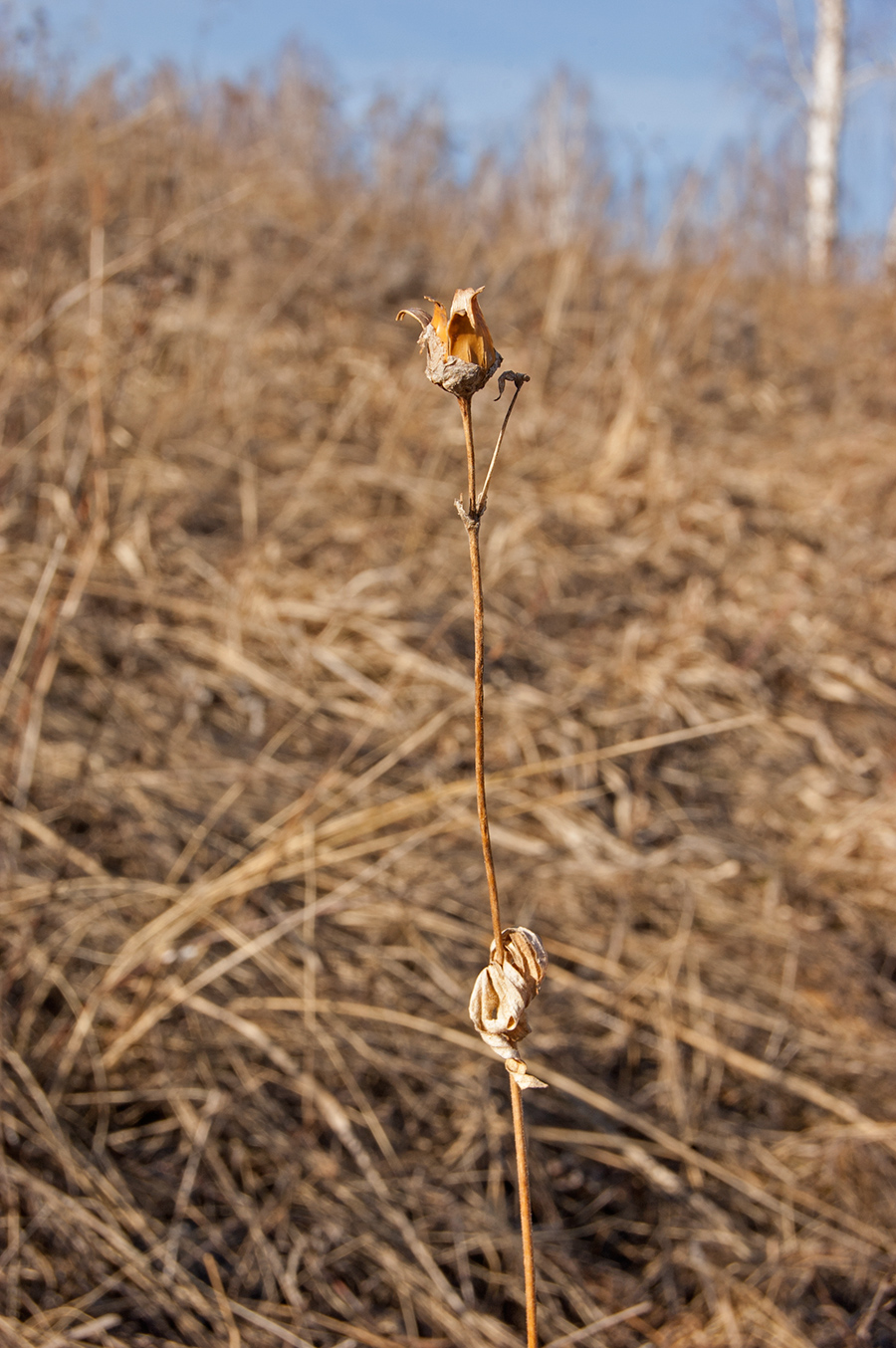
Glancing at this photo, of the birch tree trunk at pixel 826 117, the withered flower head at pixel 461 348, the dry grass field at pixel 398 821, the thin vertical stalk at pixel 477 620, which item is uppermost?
the birch tree trunk at pixel 826 117

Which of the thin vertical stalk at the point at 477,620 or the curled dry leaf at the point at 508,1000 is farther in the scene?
the curled dry leaf at the point at 508,1000

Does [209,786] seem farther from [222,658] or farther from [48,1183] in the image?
[48,1183]

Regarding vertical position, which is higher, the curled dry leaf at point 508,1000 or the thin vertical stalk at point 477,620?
the thin vertical stalk at point 477,620

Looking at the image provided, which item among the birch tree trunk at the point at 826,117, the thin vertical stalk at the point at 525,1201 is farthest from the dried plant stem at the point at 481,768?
the birch tree trunk at the point at 826,117

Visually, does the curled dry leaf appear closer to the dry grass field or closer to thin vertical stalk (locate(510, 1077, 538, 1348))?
thin vertical stalk (locate(510, 1077, 538, 1348))

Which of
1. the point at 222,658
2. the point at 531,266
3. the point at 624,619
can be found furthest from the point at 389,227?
the point at 222,658

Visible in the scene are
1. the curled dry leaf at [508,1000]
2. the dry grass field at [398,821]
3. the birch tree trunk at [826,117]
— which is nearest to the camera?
the curled dry leaf at [508,1000]

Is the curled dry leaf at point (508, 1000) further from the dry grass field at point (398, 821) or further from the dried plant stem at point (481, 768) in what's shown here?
the dry grass field at point (398, 821)
